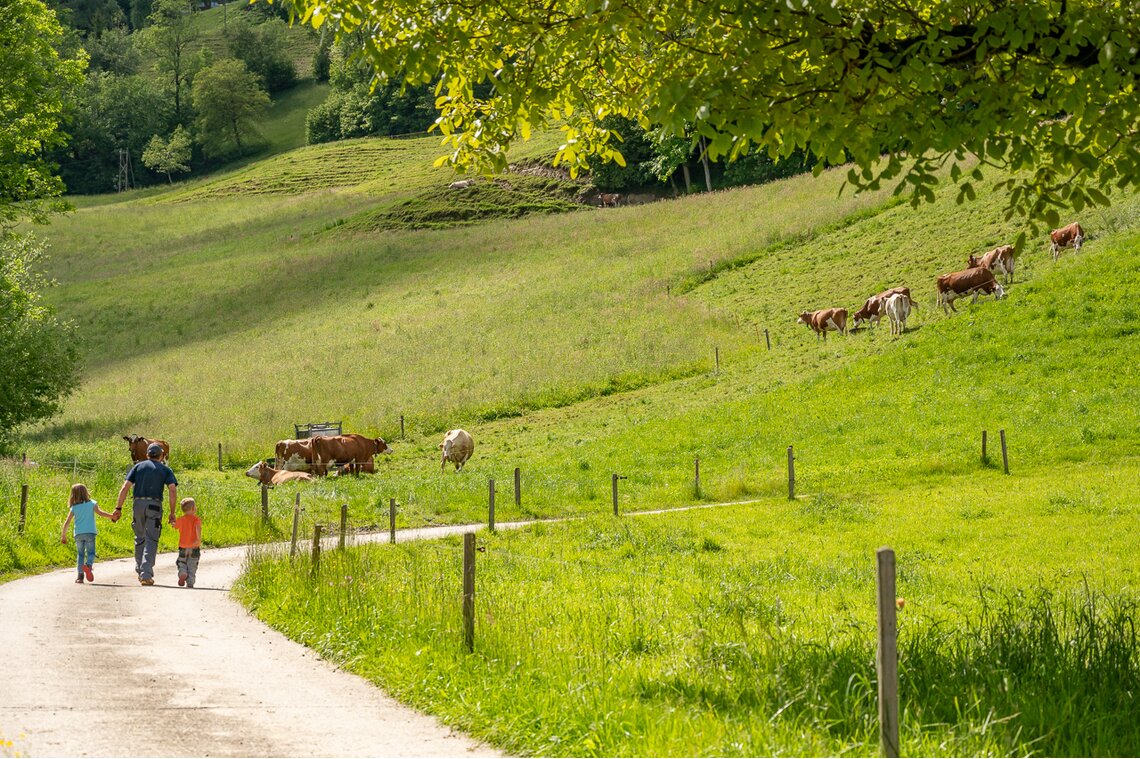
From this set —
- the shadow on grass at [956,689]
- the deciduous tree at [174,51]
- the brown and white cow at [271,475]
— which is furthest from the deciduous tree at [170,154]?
the shadow on grass at [956,689]

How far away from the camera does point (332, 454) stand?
3834 cm

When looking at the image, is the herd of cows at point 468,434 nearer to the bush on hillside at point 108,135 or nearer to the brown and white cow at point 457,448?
the brown and white cow at point 457,448

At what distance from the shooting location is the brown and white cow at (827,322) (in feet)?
145

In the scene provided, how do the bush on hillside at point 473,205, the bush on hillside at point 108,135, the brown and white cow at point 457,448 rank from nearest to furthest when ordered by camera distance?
the brown and white cow at point 457,448 → the bush on hillside at point 473,205 → the bush on hillside at point 108,135

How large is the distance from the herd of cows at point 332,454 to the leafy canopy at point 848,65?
2720 cm

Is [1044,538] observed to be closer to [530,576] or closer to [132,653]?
[530,576]

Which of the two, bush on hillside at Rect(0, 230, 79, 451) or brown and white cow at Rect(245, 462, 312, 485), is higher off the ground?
bush on hillside at Rect(0, 230, 79, 451)

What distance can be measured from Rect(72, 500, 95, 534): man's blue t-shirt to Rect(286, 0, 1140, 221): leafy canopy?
32.0 feet

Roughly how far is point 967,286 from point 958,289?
1.12 feet

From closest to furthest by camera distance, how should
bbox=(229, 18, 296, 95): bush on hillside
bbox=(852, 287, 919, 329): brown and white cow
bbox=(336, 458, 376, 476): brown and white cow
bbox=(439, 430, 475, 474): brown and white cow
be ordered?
bbox=(439, 430, 475, 474): brown and white cow
bbox=(336, 458, 376, 476): brown and white cow
bbox=(852, 287, 919, 329): brown and white cow
bbox=(229, 18, 296, 95): bush on hillside

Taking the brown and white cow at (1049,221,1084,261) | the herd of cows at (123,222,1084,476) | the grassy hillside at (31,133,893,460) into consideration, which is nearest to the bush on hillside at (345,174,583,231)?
the grassy hillside at (31,133,893,460)

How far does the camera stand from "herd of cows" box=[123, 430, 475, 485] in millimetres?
37469

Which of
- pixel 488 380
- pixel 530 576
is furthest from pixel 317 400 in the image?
pixel 530 576

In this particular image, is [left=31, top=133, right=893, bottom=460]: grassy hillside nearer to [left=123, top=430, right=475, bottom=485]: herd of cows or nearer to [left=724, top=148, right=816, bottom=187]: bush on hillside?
[left=123, top=430, right=475, bottom=485]: herd of cows
